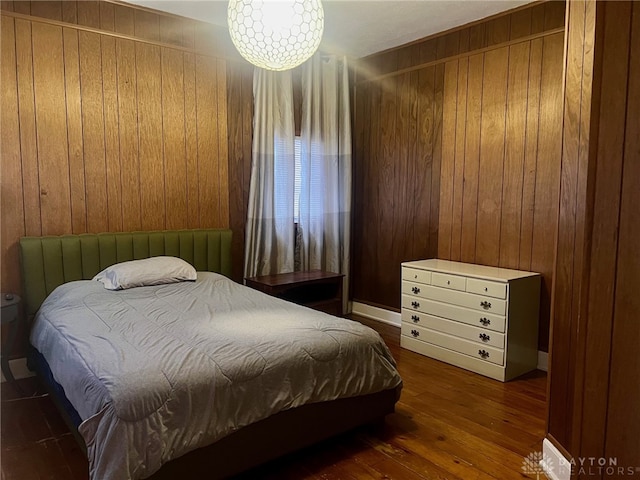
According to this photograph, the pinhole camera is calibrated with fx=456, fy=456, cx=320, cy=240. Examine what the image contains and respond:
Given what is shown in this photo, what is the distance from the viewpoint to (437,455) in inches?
90.3

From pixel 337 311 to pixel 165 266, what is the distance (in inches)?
66.8

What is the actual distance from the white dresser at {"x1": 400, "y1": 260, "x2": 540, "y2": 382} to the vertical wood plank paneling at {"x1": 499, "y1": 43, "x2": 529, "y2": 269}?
0.23 meters

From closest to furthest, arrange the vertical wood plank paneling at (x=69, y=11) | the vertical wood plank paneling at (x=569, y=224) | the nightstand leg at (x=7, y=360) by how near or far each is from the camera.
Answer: the vertical wood plank paneling at (x=569, y=224) < the nightstand leg at (x=7, y=360) < the vertical wood plank paneling at (x=69, y=11)

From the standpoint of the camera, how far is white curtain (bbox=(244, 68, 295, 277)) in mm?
4168

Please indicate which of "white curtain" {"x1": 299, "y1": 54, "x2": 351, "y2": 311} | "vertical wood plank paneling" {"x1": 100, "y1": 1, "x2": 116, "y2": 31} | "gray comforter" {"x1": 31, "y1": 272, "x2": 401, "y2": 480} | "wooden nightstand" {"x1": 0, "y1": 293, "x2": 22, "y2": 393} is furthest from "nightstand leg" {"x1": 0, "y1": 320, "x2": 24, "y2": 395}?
"white curtain" {"x1": 299, "y1": 54, "x2": 351, "y2": 311}

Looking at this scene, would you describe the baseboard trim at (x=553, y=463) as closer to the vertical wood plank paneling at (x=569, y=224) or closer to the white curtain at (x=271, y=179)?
the vertical wood plank paneling at (x=569, y=224)

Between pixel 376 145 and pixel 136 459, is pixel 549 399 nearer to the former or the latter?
pixel 136 459

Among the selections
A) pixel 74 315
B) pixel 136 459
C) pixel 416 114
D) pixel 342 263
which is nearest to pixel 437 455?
pixel 136 459

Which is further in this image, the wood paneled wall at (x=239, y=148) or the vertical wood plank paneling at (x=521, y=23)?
the wood paneled wall at (x=239, y=148)

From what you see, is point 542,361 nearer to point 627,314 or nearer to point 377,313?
point 377,313

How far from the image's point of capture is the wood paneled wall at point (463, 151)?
334 centimetres

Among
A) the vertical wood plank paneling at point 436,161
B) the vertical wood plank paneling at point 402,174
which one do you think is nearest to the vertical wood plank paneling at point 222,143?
the vertical wood plank paneling at point 402,174

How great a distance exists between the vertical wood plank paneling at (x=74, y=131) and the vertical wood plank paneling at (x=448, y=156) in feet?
9.57

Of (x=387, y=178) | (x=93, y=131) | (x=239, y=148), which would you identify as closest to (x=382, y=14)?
(x=387, y=178)
